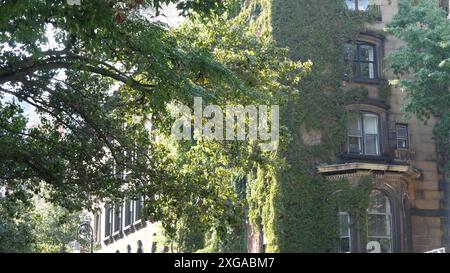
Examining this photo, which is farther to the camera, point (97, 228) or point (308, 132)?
point (97, 228)

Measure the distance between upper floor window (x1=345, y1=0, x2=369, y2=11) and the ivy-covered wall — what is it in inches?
19.4

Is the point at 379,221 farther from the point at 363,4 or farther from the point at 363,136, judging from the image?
the point at 363,4

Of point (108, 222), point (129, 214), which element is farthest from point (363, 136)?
point (108, 222)

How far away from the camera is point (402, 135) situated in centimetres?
3192

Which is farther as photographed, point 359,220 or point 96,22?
point 359,220

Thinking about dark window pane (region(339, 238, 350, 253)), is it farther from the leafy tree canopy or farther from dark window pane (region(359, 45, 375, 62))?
the leafy tree canopy

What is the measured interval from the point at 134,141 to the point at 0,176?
11.0ft

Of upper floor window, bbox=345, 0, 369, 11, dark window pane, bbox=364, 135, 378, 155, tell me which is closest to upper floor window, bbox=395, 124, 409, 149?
dark window pane, bbox=364, 135, 378, 155

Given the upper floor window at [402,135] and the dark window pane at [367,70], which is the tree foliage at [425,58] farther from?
the dark window pane at [367,70]

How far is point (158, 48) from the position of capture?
1362cm

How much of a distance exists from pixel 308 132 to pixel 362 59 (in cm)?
455

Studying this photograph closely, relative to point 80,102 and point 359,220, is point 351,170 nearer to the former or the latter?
point 359,220

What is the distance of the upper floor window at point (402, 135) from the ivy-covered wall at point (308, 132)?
2.93 meters
